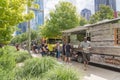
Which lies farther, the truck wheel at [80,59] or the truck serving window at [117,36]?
the truck wheel at [80,59]

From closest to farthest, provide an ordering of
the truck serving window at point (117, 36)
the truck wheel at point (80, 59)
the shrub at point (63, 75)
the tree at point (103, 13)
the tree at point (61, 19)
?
the shrub at point (63, 75) < the truck serving window at point (117, 36) < the truck wheel at point (80, 59) < the tree at point (61, 19) < the tree at point (103, 13)

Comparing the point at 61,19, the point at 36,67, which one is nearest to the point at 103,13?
the point at 61,19

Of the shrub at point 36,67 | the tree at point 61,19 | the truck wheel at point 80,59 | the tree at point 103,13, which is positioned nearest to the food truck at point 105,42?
the truck wheel at point 80,59

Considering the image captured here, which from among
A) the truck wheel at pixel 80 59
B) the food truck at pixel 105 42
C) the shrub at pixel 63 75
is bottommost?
the truck wheel at pixel 80 59

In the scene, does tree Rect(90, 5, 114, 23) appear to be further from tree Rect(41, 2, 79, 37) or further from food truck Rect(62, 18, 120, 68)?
food truck Rect(62, 18, 120, 68)

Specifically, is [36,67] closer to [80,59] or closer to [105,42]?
[105,42]

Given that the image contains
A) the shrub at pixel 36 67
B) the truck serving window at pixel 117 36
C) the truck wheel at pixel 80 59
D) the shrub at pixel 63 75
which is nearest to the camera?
the shrub at pixel 63 75

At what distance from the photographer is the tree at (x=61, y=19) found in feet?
117

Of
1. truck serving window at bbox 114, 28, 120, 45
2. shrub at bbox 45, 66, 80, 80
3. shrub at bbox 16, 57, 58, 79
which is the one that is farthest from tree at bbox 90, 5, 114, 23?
shrub at bbox 45, 66, 80, 80

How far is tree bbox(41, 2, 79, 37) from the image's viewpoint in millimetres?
35688

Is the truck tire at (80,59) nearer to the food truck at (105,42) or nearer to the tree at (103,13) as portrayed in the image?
the food truck at (105,42)

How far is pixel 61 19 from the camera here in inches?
1410

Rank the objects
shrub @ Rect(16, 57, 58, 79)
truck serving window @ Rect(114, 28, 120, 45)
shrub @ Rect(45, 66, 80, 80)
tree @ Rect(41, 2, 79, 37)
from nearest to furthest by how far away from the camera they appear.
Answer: shrub @ Rect(45, 66, 80, 80)
shrub @ Rect(16, 57, 58, 79)
truck serving window @ Rect(114, 28, 120, 45)
tree @ Rect(41, 2, 79, 37)

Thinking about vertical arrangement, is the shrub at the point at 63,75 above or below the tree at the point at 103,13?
below
